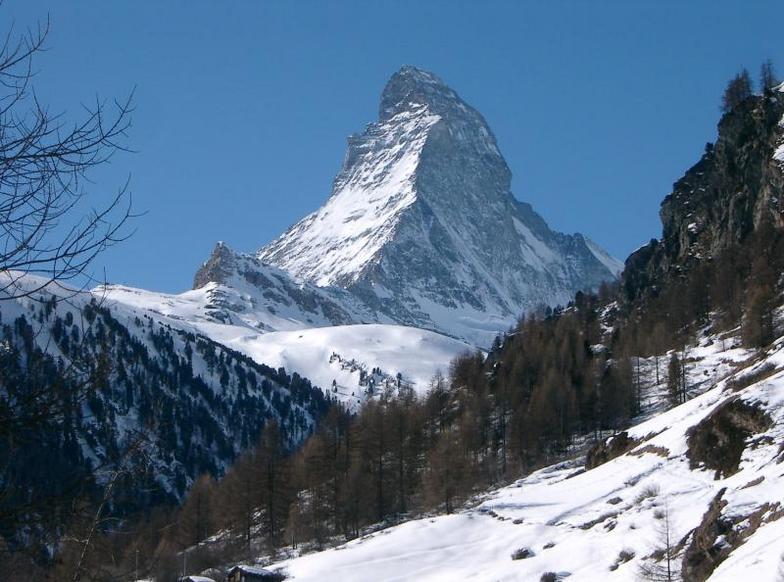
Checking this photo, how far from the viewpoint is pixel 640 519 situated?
35812mm

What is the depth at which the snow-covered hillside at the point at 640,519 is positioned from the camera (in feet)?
89.4

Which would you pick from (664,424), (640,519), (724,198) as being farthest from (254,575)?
(724,198)

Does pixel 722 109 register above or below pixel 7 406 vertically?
above

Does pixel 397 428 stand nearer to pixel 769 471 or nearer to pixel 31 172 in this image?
pixel 769 471

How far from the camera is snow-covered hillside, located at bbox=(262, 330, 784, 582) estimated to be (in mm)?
27234

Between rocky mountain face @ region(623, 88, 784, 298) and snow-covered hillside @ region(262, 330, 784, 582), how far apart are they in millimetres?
43563

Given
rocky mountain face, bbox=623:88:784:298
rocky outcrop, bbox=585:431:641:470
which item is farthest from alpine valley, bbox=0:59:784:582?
rocky mountain face, bbox=623:88:784:298

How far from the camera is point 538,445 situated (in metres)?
75.4

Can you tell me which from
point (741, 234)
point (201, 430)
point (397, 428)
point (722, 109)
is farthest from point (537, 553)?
point (201, 430)

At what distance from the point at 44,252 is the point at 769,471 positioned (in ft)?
102

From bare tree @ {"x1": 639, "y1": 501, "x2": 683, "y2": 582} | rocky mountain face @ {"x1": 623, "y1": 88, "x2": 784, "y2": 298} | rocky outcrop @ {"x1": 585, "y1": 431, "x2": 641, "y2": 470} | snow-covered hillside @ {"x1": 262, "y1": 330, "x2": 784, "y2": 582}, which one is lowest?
bare tree @ {"x1": 639, "y1": 501, "x2": 683, "y2": 582}

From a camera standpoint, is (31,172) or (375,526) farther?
(375,526)

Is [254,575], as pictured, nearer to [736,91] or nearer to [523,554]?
[523,554]

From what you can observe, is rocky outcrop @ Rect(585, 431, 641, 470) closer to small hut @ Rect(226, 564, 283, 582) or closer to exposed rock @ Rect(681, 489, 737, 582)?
small hut @ Rect(226, 564, 283, 582)
